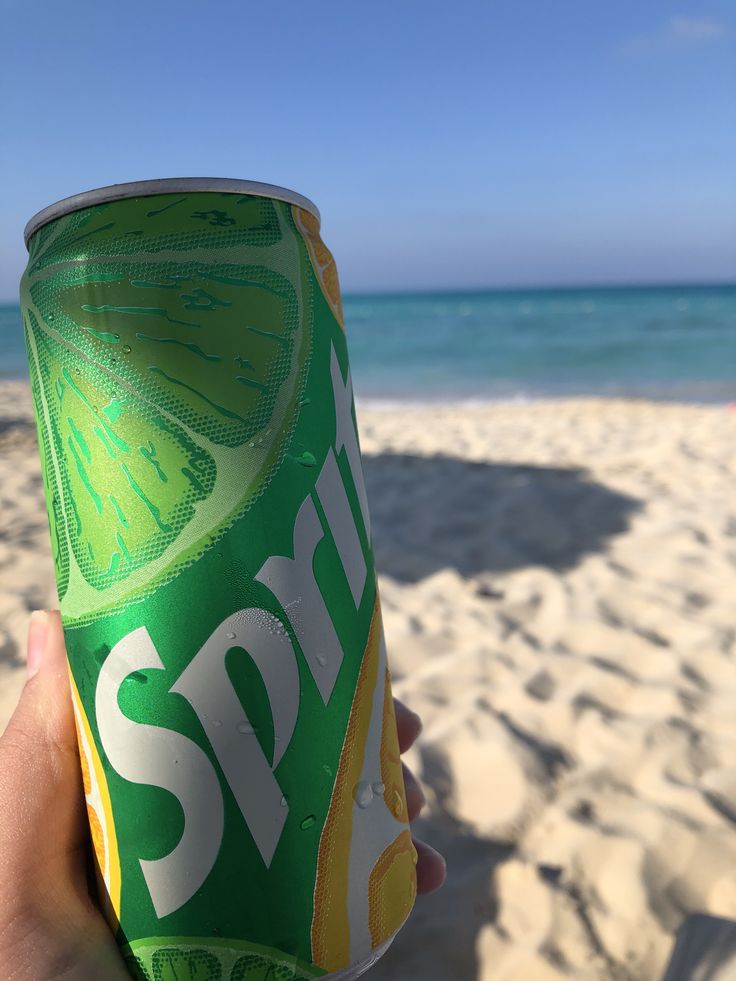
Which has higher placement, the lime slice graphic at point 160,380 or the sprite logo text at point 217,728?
the lime slice graphic at point 160,380

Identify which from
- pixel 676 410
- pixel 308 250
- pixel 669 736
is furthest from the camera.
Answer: pixel 676 410

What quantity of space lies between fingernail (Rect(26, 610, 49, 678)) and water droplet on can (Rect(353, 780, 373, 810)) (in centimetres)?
46

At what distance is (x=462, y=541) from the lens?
2672 millimetres

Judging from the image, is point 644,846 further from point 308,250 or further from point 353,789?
point 308,250

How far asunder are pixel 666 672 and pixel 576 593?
462mm

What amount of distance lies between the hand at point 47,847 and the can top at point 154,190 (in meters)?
0.52

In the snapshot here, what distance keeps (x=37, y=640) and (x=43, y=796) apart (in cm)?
23

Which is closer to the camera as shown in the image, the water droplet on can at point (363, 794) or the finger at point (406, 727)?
the water droplet on can at point (363, 794)

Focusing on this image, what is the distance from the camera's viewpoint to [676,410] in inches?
226

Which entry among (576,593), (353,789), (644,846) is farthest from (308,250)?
(576,593)

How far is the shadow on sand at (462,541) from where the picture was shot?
1.19m

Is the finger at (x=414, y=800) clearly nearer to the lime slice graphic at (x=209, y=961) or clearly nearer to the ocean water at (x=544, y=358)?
the lime slice graphic at (x=209, y=961)

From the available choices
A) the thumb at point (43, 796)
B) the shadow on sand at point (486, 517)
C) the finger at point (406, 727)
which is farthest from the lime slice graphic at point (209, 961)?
the shadow on sand at point (486, 517)

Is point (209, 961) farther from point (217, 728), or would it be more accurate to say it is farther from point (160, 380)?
point (160, 380)
